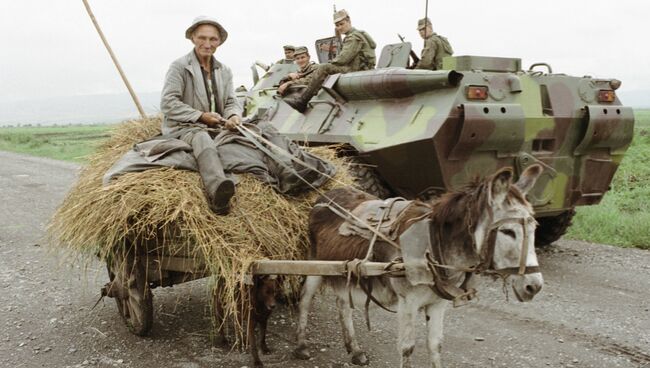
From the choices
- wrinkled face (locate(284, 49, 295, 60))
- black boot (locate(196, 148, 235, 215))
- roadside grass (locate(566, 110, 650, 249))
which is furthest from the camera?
wrinkled face (locate(284, 49, 295, 60))

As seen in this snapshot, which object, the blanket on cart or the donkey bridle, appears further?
the blanket on cart

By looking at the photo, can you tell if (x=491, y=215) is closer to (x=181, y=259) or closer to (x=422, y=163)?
(x=181, y=259)

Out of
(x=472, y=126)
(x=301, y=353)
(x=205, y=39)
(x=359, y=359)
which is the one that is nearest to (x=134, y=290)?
(x=301, y=353)

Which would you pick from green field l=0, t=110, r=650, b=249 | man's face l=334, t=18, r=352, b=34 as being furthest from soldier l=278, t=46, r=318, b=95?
green field l=0, t=110, r=650, b=249

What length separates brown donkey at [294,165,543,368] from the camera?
3559 millimetres

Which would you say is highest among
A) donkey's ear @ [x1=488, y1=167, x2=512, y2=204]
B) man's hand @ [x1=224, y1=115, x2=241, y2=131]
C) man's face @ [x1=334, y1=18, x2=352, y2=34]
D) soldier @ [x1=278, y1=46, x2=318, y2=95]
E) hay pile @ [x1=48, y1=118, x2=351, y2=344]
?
man's face @ [x1=334, y1=18, x2=352, y2=34]

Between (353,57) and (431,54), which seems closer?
(353,57)

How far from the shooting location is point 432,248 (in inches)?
158

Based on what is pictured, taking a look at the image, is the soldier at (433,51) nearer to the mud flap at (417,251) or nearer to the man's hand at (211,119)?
the man's hand at (211,119)

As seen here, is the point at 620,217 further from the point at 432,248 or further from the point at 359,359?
the point at 432,248

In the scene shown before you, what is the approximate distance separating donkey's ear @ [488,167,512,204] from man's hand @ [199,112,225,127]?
2.59m

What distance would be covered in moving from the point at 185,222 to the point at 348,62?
179 inches

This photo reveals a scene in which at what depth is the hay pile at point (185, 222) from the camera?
4535 millimetres

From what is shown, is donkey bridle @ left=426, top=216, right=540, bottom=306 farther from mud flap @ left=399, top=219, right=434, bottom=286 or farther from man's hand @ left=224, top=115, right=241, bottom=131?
man's hand @ left=224, top=115, right=241, bottom=131
